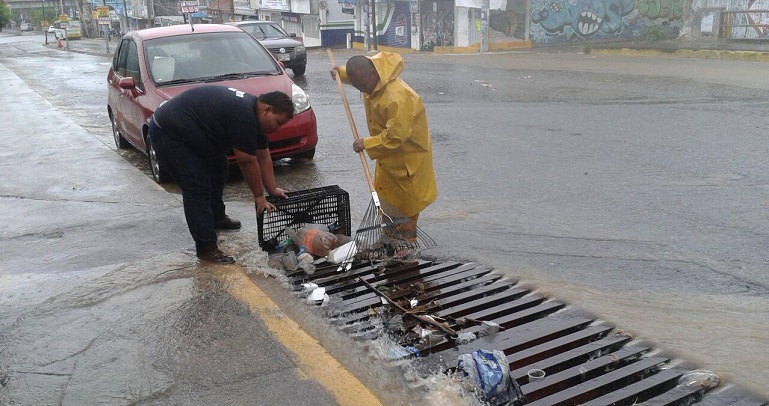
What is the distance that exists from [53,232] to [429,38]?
2986 cm

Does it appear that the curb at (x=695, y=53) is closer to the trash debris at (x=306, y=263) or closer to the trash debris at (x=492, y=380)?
the trash debris at (x=306, y=263)

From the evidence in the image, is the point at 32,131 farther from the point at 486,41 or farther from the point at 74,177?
the point at 486,41

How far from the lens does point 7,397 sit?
3449 millimetres

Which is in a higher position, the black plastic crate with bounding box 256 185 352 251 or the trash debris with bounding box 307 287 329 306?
the black plastic crate with bounding box 256 185 352 251

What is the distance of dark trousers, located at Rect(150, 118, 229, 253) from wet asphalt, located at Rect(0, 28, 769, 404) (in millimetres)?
258

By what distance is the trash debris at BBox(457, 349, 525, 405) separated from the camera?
3.32m

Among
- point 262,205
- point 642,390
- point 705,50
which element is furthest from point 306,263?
point 705,50

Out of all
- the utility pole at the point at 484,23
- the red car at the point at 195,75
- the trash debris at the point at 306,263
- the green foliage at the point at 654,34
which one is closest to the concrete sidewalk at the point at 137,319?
the trash debris at the point at 306,263

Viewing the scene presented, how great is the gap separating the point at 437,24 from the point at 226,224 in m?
29.2

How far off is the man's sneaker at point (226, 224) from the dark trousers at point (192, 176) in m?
0.70

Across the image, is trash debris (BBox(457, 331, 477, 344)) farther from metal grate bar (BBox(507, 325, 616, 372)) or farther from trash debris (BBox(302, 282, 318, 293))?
trash debris (BBox(302, 282, 318, 293))

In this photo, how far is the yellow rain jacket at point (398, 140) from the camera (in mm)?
4926

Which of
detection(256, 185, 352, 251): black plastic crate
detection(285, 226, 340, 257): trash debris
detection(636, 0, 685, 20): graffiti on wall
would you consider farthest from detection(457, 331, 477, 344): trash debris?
detection(636, 0, 685, 20): graffiti on wall

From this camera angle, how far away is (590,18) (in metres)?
31.1
